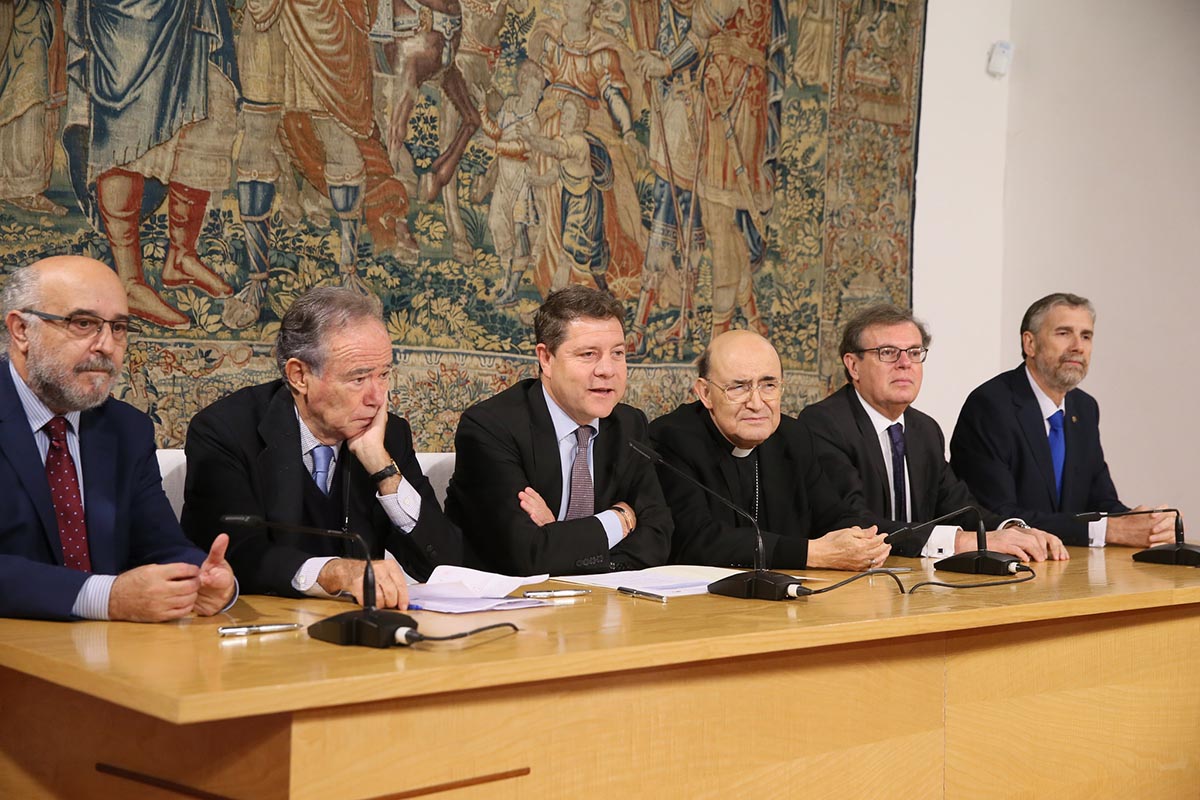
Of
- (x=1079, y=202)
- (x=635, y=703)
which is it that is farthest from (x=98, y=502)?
(x=1079, y=202)

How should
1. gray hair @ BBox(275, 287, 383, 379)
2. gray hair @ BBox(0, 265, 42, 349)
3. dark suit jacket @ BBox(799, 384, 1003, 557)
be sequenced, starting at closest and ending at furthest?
gray hair @ BBox(0, 265, 42, 349) < gray hair @ BBox(275, 287, 383, 379) < dark suit jacket @ BBox(799, 384, 1003, 557)

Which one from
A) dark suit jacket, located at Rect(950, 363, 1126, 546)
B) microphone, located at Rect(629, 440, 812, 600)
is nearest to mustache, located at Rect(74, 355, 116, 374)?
microphone, located at Rect(629, 440, 812, 600)

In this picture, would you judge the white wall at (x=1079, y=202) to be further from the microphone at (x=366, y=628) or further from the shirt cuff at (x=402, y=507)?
the microphone at (x=366, y=628)

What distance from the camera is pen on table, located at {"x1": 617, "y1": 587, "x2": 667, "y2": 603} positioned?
8.74 feet

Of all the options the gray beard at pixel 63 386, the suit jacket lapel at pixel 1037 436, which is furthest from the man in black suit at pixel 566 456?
the suit jacket lapel at pixel 1037 436

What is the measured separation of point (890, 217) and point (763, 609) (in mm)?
4035

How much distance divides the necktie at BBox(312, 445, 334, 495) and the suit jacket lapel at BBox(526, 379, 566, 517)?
0.72 m

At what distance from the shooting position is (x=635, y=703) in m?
2.10

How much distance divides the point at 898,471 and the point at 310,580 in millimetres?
2484

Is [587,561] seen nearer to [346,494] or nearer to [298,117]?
[346,494]

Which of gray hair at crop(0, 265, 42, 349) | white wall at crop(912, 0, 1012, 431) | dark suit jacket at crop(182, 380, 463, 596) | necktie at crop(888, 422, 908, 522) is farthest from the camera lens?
white wall at crop(912, 0, 1012, 431)

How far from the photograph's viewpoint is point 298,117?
169 inches

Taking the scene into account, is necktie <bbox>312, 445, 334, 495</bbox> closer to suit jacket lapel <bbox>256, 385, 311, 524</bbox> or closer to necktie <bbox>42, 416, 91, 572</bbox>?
suit jacket lapel <bbox>256, 385, 311, 524</bbox>

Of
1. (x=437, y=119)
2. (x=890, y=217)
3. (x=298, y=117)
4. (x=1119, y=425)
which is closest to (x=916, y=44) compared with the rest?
(x=890, y=217)
